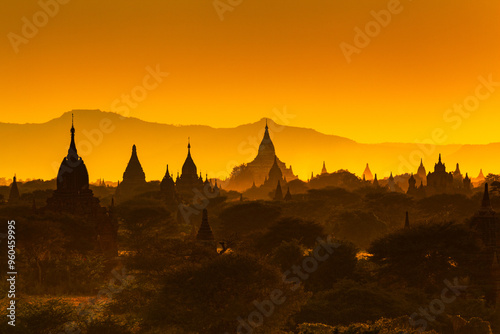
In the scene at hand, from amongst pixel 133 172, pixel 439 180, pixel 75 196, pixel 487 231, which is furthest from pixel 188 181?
pixel 487 231

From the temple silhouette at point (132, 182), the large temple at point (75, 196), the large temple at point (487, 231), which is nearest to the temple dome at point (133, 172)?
the temple silhouette at point (132, 182)

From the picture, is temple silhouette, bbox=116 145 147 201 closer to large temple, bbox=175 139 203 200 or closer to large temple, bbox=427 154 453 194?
large temple, bbox=175 139 203 200

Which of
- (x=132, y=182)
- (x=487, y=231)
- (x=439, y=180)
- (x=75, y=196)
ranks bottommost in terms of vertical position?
(x=487, y=231)

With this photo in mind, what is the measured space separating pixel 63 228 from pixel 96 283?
9.61 m

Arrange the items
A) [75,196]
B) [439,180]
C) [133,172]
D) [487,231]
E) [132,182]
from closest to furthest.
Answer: [487,231], [75,196], [132,182], [133,172], [439,180]

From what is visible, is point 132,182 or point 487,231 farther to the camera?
point 132,182

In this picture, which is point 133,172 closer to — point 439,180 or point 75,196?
point 439,180

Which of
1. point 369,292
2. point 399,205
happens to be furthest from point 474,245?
point 399,205

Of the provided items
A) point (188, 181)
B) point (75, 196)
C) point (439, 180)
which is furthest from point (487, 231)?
point (439, 180)

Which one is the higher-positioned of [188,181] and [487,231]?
[188,181]

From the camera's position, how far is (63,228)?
65.4m

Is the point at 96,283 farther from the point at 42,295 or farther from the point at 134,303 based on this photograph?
the point at 134,303

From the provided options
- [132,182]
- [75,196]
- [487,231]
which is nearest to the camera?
[487,231]

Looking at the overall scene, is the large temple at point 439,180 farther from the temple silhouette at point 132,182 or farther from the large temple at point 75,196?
the large temple at point 75,196
